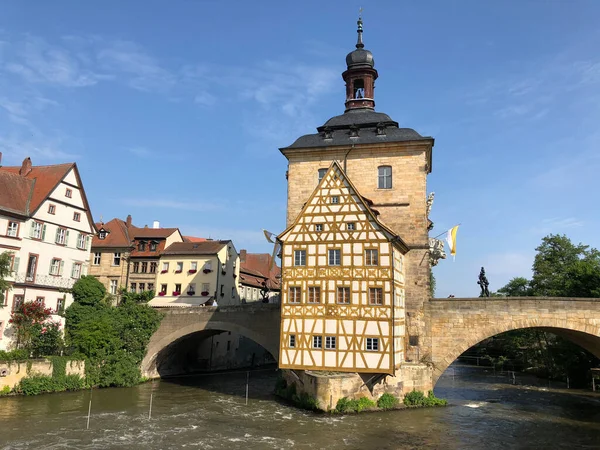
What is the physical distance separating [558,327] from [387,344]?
8.94m

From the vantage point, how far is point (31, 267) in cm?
2781

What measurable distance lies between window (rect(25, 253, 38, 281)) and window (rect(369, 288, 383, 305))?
19.4m

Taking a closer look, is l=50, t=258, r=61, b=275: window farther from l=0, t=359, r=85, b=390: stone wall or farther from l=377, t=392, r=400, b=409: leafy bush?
l=377, t=392, r=400, b=409: leafy bush

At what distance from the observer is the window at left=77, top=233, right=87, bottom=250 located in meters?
31.7

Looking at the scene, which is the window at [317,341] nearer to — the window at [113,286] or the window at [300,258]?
the window at [300,258]

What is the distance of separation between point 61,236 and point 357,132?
19569mm

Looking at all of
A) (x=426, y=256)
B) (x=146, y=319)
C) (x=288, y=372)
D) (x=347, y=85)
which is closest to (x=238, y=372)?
(x=146, y=319)

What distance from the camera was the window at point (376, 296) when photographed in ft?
72.0

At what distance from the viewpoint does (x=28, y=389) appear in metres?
24.1

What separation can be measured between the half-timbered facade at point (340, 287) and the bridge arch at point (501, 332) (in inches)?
101

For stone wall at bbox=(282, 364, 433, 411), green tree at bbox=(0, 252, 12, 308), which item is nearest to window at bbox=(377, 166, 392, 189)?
stone wall at bbox=(282, 364, 433, 411)

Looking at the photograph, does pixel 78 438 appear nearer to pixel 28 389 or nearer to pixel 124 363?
pixel 28 389

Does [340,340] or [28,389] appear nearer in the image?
[340,340]

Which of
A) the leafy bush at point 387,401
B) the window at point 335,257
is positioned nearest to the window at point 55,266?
the window at point 335,257
